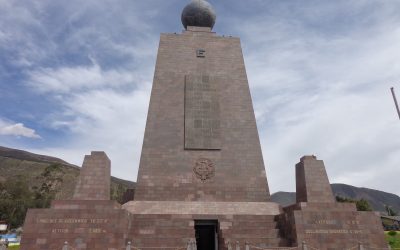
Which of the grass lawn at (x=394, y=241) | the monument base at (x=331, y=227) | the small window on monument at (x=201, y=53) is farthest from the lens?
the grass lawn at (x=394, y=241)

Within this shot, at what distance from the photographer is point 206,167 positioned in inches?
647

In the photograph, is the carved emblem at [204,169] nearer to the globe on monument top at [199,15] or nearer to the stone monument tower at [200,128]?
the stone monument tower at [200,128]

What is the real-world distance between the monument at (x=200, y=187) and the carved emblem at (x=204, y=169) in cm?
5

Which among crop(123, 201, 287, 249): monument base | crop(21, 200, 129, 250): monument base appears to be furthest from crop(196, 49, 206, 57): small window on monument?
crop(21, 200, 129, 250): monument base

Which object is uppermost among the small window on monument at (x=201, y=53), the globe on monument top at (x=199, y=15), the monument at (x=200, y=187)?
the globe on monument top at (x=199, y=15)

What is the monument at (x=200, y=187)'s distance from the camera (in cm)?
1237

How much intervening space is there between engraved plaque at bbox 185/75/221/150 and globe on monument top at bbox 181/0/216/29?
173 inches

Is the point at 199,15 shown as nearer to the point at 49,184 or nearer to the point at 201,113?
the point at 201,113

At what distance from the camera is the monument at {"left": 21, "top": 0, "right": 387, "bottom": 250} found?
40.6 feet

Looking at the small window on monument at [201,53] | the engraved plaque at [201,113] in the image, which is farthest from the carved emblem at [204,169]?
the small window on monument at [201,53]

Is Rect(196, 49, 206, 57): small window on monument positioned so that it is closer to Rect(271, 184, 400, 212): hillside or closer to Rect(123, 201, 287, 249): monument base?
Rect(123, 201, 287, 249): monument base

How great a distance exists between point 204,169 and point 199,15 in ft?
33.7

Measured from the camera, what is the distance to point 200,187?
15938 mm

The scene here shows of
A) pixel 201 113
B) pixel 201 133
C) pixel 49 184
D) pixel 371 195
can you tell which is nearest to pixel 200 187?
pixel 201 133
